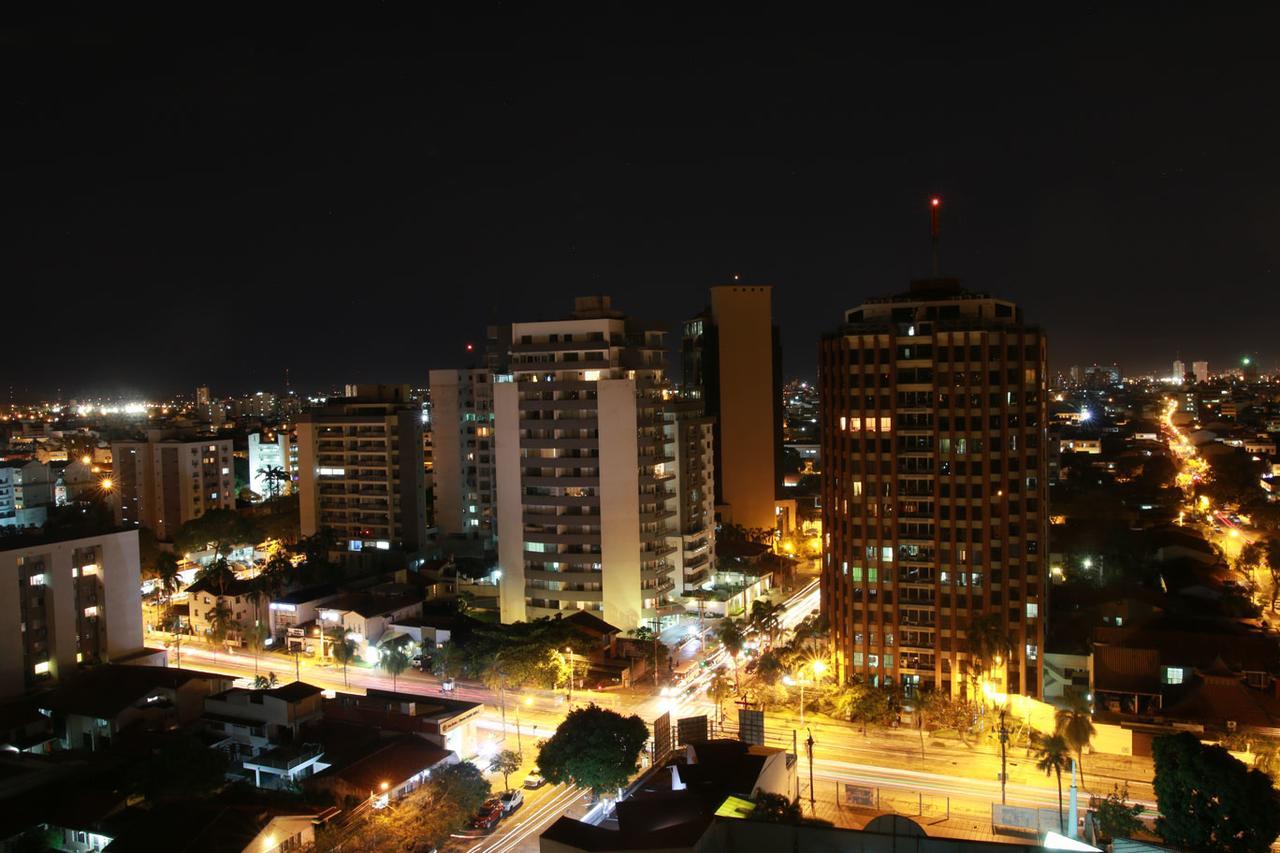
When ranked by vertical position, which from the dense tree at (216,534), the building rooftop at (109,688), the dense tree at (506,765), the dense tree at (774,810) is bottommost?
the dense tree at (506,765)

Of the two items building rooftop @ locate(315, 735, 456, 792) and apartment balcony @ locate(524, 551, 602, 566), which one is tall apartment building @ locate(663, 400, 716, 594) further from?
building rooftop @ locate(315, 735, 456, 792)

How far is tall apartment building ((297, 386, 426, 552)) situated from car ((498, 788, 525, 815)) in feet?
115

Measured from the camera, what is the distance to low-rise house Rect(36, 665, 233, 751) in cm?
3114

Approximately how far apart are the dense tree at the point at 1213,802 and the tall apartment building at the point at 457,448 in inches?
1692

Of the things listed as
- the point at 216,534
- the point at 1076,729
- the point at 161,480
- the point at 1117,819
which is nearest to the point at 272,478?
the point at 161,480

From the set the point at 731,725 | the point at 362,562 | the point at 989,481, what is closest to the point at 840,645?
the point at 731,725

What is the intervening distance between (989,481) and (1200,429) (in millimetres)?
94681

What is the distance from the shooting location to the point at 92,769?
27141 millimetres

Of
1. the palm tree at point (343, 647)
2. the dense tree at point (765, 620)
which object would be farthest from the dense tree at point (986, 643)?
the palm tree at point (343, 647)

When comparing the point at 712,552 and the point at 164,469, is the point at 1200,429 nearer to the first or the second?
the point at 712,552

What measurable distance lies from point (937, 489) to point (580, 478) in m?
17.0

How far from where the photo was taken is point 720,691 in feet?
110

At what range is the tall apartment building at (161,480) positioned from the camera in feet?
235

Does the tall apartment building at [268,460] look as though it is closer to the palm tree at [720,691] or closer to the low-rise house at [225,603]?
the low-rise house at [225,603]
